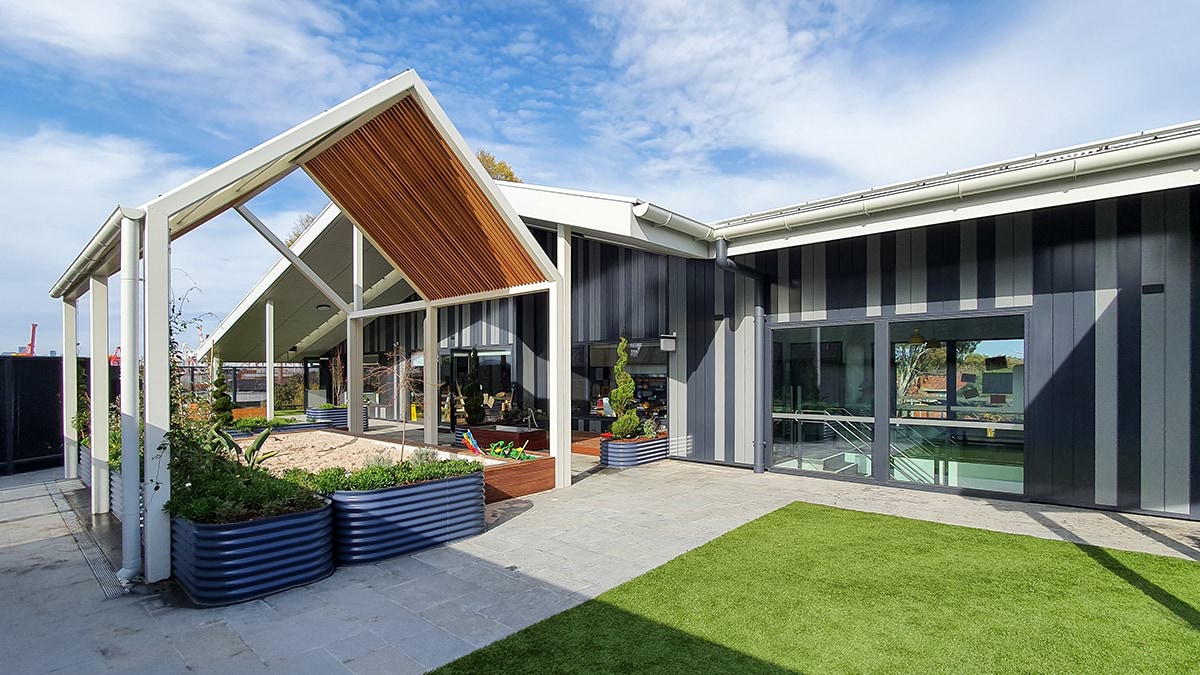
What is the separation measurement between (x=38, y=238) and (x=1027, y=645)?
17.3 m

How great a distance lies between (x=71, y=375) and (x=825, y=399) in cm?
1119

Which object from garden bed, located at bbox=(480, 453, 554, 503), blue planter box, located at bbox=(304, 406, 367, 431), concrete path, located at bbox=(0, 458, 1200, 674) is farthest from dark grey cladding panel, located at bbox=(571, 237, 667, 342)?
blue planter box, located at bbox=(304, 406, 367, 431)

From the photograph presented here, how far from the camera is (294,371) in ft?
76.3

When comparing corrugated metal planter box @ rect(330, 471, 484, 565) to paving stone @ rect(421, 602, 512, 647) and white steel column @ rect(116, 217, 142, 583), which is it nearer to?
paving stone @ rect(421, 602, 512, 647)

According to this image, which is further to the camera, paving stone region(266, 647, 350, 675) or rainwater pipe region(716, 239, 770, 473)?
rainwater pipe region(716, 239, 770, 473)

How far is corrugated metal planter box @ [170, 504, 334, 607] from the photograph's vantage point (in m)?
4.14

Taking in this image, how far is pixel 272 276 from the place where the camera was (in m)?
13.5

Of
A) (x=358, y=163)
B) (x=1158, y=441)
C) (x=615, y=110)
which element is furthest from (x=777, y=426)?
(x=615, y=110)

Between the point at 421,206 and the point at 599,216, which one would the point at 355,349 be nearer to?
the point at 421,206

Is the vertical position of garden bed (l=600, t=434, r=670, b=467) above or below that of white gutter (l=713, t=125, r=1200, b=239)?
below

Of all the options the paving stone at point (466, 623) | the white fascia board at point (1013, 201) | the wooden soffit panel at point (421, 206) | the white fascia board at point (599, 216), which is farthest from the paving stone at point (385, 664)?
the white fascia board at point (1013, 201)

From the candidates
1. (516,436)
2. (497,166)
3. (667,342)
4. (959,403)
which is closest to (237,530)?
(516,436)

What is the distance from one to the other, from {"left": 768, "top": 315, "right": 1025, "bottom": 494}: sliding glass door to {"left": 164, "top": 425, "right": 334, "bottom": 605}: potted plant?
6520 mm

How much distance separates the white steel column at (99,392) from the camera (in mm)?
6379
